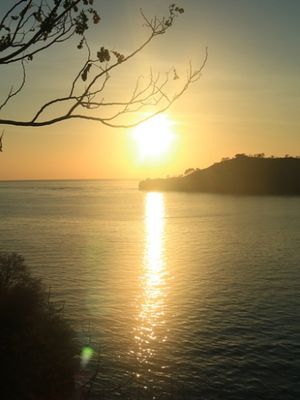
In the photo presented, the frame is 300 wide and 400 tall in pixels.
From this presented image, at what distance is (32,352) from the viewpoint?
18.6 m

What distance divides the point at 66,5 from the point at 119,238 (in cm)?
6964

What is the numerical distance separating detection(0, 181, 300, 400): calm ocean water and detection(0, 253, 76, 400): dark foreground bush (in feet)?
8.80

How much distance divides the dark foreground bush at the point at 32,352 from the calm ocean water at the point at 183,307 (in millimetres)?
2682

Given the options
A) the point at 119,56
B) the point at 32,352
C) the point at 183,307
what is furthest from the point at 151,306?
the point at 119,56

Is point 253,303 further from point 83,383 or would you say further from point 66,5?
point 66,5

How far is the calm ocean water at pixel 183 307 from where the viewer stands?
882 inches

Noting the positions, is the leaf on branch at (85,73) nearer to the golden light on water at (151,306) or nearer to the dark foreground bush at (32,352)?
the dark foreground bush at (32,352)

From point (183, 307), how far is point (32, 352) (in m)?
18.0

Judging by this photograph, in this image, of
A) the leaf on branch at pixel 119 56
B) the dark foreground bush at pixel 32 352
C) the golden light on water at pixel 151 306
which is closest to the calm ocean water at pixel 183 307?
the golden light on water at pixel 151 306

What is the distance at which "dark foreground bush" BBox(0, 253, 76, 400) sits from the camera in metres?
17.3

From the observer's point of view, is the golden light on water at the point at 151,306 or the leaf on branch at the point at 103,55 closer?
the leaf on branch at the point at 103,55

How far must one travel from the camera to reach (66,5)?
10.2m

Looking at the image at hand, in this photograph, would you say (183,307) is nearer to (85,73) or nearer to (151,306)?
(151,306)

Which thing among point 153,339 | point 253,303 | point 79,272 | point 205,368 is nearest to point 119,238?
point 79,272
